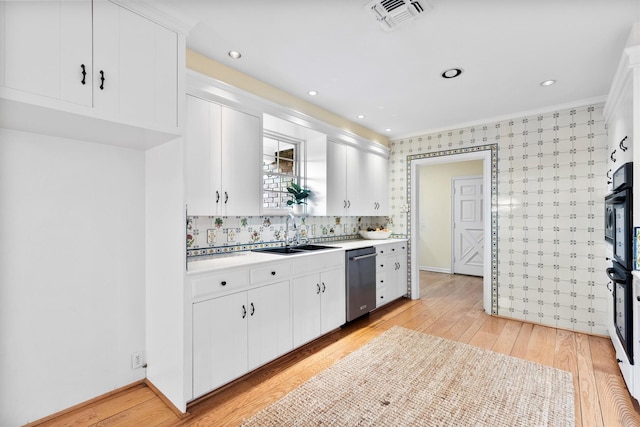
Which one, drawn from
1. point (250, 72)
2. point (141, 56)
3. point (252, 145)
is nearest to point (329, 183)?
point (252, 145)

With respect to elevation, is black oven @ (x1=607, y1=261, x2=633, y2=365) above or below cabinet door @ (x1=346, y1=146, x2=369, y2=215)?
below

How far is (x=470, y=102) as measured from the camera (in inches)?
130

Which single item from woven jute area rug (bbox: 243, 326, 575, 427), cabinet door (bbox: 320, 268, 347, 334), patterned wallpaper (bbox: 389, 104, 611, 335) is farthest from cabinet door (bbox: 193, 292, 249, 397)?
patterned wallpaper (bbox: 389, 104, 611, 335)

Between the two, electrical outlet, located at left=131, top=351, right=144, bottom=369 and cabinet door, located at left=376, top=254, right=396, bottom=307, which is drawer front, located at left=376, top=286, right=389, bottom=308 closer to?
cabinet door, located at left=376, top=254, right=396, bottom=307

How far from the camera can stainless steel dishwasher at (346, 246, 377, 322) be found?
3.34 m

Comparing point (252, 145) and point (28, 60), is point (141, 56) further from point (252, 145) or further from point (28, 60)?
point (252, 145)

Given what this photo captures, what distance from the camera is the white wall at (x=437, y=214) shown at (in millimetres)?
6340

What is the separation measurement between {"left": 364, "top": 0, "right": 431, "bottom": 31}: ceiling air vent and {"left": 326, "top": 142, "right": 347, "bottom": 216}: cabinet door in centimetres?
180

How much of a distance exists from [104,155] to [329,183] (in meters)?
2.22

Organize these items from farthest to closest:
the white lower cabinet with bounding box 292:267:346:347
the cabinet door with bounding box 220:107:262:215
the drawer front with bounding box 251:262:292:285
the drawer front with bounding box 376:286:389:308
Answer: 1. the drawer front with bounding box 376:286:389:308
2. the white lower cabinet with bounding box 292:267:346:347
3. the cabinet door with bounding box 220:107:262:215
4. the drawer front with bounding box 251:262:292:285

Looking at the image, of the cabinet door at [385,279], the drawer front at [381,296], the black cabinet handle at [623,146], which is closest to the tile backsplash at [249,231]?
the cabinet door at [385,279]

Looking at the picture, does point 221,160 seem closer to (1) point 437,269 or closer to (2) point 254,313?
(2) point 254,313

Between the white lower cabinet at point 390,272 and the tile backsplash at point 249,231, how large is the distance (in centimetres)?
66

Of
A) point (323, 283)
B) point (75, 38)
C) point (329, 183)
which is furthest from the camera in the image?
point (329, 183)
